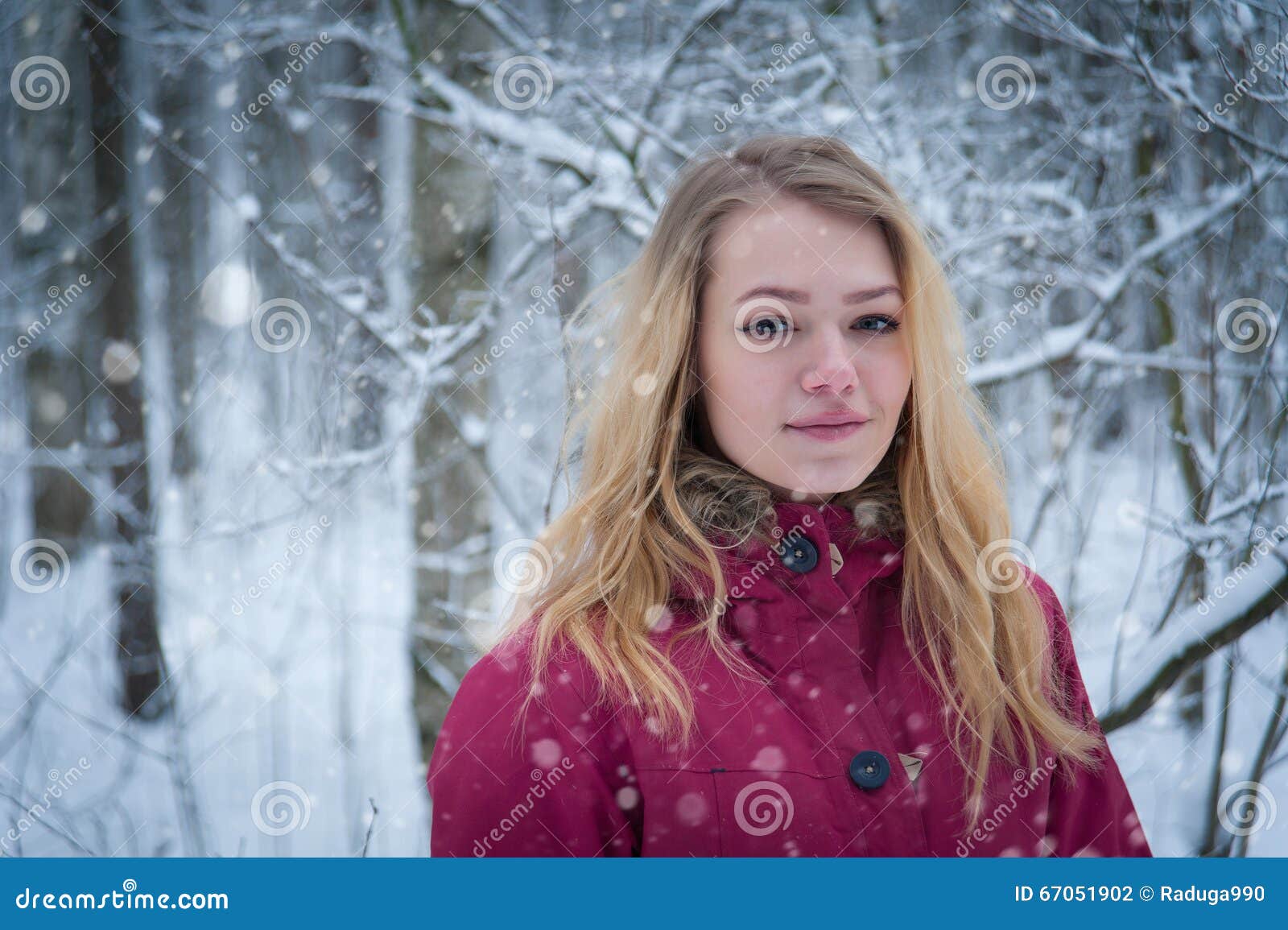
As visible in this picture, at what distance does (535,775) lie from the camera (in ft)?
4.27

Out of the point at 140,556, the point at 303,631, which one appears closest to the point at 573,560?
the point at 303,631

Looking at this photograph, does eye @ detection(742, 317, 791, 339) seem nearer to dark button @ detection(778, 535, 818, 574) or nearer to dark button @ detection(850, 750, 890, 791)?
dark button @ detection(778, 535, 818, 574)

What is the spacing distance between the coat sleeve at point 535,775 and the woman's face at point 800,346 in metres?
0.56

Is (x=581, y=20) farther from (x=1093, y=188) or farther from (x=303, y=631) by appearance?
(x=303, y=631)

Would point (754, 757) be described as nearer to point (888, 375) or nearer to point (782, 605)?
point (782, 605)

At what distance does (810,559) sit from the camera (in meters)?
1.47

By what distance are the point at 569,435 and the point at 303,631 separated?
1.74m

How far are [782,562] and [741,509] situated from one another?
0.12 metres

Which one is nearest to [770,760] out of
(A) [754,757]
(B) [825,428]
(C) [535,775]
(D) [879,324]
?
(A) [754,757]

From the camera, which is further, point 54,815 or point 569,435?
point 54,815

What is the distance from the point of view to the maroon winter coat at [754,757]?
131 cm

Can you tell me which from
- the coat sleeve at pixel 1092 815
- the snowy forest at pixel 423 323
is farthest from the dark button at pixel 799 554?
the snowy forest at pixel 423 323

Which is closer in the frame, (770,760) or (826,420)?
(770,760)

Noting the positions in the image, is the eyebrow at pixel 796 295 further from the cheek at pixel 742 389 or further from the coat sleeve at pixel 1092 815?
the coat sleeve at pixel 1092 815
